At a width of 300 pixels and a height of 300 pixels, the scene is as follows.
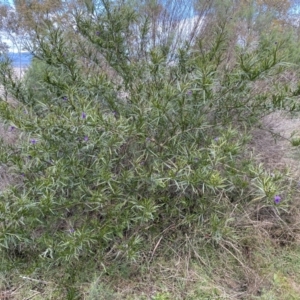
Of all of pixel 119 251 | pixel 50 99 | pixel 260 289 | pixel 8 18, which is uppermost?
pixel 8 18

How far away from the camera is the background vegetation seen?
2379 millimetres

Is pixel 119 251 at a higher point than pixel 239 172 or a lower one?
lower

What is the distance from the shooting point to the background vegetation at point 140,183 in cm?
238

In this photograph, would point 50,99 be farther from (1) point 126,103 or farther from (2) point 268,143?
(2) point 268,143

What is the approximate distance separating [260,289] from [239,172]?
3.07 ft

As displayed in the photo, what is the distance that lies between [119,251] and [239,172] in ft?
3.88

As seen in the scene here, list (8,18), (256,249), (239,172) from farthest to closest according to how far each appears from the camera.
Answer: (8,18)
(256,249)
(239,172)

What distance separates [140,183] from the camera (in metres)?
2.66

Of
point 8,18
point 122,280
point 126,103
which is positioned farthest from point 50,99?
point 8,18

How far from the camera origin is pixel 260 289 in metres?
Result: 2.51

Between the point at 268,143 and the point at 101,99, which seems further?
the point at 268,143

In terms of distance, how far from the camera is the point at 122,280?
2.58 metres

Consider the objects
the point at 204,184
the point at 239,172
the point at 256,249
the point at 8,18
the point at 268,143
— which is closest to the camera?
the point at 204,184

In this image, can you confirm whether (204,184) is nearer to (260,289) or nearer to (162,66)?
(260,289)
